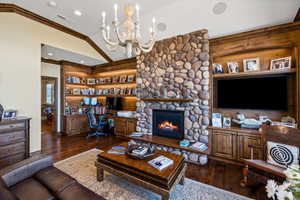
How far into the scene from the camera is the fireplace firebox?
133 inches

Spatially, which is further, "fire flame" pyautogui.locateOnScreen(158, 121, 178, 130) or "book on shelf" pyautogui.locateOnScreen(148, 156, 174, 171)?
"fire flame" pyautogui.locateOnScreen(158, 121, 178, 130)

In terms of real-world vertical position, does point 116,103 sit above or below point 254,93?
below

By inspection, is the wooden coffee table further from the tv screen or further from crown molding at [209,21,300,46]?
crown molding at [209,21,300,46]

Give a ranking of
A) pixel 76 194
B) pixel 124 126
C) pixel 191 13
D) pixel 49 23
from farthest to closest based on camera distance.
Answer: pixel 124 126
pixel 49 23
pixel 191 13
pixel 76 194

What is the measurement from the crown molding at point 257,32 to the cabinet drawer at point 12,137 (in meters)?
4.68

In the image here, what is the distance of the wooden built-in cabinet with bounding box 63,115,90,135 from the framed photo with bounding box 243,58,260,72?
557cm

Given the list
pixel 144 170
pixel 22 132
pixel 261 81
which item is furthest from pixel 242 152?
pixel 22 132

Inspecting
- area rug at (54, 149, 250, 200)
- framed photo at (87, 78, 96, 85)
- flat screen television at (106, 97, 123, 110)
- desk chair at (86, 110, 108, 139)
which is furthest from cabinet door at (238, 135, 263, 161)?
framed photo at (87, 78, 96, 85)

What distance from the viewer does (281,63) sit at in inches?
103

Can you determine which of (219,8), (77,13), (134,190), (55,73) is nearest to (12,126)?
(134,190)

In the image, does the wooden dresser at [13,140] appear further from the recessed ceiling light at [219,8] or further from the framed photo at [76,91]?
the recessed ceiling light at [219,8]

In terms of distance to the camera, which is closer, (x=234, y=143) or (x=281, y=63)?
(x=281, y=63)

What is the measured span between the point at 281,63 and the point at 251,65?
47 cm

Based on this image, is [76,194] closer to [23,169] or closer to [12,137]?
[23,169]
